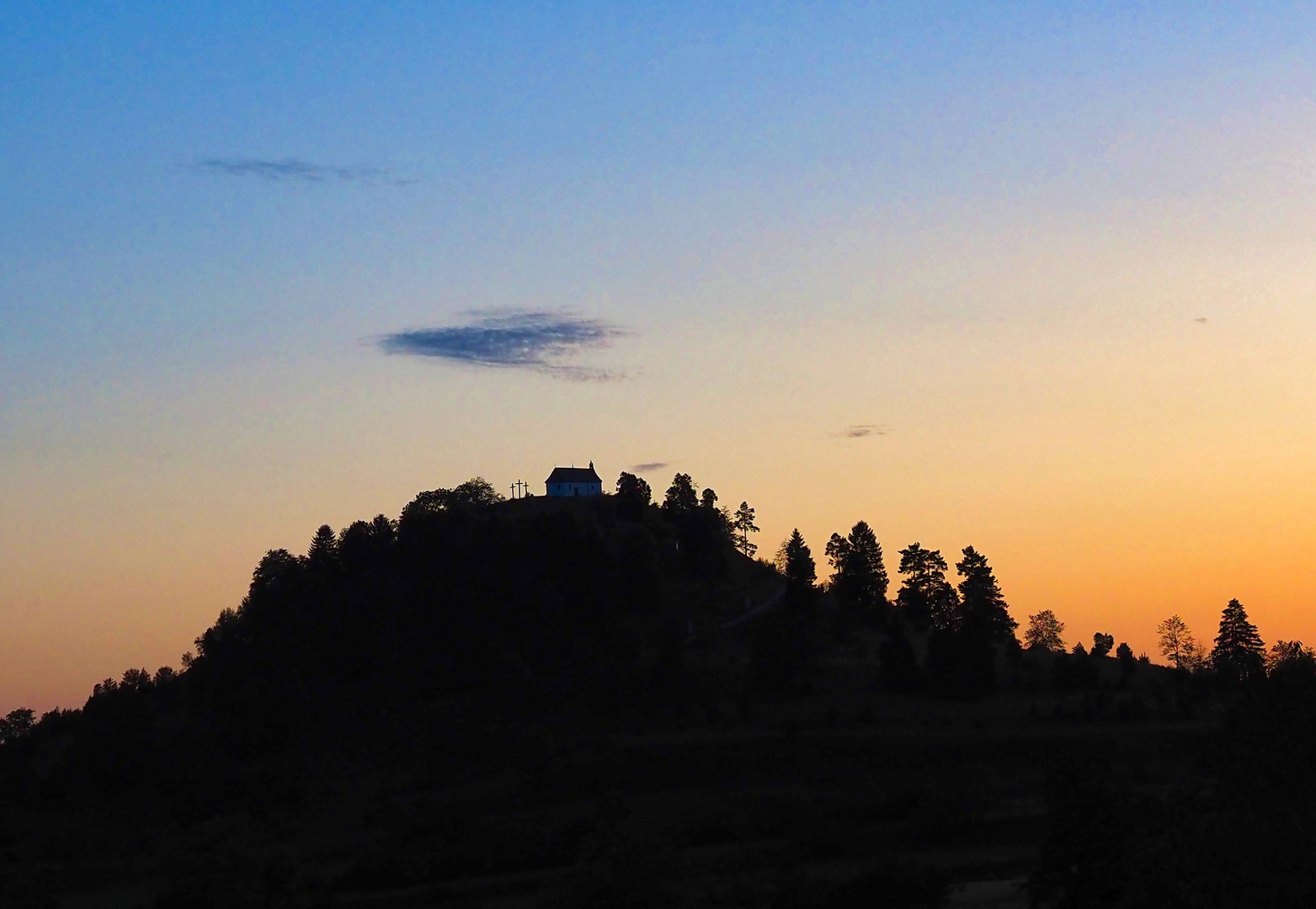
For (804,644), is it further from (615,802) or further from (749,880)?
(749,880)

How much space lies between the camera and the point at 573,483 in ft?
557

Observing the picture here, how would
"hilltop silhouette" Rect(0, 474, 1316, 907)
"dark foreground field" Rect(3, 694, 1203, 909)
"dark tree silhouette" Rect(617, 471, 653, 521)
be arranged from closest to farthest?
"hilltop silhouette" Rect(0, 474, 1316, 907) → "dark foreground field" Rect(3, 694, 1203, 909) → "dark tree silhouette" Rect(617, 471, 653, 521)

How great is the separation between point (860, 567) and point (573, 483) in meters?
48.6

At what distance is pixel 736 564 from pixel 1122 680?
46061 mm

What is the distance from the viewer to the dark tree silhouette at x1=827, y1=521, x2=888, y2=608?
433ft

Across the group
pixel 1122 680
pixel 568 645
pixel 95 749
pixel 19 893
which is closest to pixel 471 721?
pixel 568 645

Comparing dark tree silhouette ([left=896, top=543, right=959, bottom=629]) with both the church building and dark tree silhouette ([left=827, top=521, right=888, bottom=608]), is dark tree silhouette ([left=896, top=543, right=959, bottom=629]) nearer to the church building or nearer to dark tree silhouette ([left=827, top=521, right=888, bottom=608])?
dark tree silhouette ([left=827, top=521, right=888, bottom=608])

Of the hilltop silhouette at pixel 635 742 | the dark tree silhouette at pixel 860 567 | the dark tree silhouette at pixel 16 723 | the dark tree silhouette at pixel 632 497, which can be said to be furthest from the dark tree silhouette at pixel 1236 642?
the dark tree silhouette at pixel 16 723

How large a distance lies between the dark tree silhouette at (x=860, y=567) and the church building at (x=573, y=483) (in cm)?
4336

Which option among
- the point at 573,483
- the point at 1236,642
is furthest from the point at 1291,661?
the point at 573,483

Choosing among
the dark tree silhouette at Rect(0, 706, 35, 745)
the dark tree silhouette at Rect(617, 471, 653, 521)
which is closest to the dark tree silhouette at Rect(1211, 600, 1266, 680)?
the dark tree silhouette at Rect(617, 471, 653, 521)

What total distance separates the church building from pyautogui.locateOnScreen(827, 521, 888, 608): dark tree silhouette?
43356 mm

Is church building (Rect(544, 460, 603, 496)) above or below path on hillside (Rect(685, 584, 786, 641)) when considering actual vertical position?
above

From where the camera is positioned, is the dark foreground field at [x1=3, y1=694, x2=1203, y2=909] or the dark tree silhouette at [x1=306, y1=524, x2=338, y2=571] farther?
the dark tree silhouette at [x1=306, y1=524, x2=338, y2=571]
